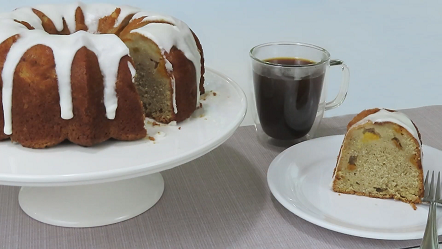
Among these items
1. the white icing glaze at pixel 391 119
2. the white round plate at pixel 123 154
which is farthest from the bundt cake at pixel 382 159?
the white round plate at pixel 123 154

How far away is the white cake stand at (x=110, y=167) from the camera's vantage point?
0.94 m

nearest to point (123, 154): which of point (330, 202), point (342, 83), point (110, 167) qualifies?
point (110, 167)

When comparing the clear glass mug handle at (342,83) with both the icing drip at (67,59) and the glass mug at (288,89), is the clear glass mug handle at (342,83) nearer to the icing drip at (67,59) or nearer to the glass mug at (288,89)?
the glass mug at (288,89)

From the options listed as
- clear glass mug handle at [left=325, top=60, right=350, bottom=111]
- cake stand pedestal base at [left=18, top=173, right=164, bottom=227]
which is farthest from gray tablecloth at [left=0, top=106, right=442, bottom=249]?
clear glass mug handle at [left=325, top=60, right=350, bottom=111]

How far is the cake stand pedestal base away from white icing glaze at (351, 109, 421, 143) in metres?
0.55

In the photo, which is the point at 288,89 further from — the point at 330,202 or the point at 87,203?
the point at 87,203

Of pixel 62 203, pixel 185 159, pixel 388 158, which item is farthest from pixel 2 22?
pixel 388 158

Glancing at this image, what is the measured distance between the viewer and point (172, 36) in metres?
1.21

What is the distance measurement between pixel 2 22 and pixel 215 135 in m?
0.57

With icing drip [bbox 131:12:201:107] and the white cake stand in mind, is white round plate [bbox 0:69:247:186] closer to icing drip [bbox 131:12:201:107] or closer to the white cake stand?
the white cake stand

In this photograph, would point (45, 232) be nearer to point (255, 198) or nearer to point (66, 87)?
point (66, 87)

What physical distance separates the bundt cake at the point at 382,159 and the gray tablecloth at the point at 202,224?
16 centimetres

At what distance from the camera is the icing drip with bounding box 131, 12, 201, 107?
1188 millimetres

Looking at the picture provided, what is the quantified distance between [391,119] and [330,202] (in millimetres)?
242
